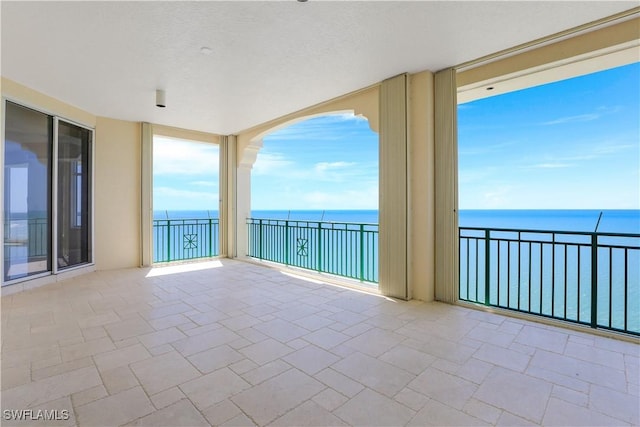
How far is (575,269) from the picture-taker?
309 centimetres

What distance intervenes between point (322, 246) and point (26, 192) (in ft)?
14.5

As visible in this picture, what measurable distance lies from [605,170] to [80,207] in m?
12.3

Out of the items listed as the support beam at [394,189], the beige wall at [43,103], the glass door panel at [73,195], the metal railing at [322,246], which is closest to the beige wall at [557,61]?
the support beam at [394,189]

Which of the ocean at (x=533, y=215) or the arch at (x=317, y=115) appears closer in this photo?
the ocean at (x=533, y=215)

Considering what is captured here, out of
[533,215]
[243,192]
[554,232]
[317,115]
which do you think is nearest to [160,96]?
[317,115]

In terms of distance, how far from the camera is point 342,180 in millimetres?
20469

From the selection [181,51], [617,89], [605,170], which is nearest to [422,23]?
[181,51]

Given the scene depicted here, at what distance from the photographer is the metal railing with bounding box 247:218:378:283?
14.6ft

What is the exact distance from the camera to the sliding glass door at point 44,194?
12.4 feet

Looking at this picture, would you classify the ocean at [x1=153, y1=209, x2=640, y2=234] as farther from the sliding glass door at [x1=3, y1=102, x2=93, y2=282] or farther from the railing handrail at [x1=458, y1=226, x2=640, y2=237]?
the sliding glass door at [x1=3, y1=102, x2=93, y2=282]

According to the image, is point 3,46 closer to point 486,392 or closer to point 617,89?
point 486,392

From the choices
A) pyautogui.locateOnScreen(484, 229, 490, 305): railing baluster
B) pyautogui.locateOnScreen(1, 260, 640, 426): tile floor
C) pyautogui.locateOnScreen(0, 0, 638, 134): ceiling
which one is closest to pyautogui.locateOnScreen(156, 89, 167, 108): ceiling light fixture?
pyautogui.locateOnScreen(0, 0, 638, 134): ceiling

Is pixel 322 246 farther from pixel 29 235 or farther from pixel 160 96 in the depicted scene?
pixel 29 235

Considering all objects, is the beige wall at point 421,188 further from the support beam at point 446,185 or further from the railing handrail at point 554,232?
the railing handrail at point 554,232
